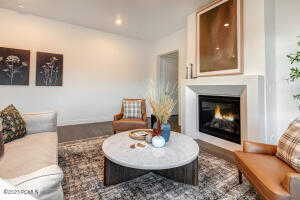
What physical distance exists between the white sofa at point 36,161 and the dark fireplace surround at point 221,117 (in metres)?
2.73

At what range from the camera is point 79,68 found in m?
4.39

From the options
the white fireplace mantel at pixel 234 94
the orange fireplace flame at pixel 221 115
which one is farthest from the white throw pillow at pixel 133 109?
the orange fireplace flame at pixel 221 115

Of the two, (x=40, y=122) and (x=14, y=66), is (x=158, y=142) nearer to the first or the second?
(x=40, y=122)

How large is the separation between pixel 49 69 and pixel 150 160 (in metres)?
3.93

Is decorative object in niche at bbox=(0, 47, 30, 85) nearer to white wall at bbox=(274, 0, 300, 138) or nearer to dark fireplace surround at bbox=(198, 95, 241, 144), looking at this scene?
dark fireplace surround at bbox=(198, 95, 241, 144)

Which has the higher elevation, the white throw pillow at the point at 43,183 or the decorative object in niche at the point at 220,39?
the decorative object in niche at the point at 220,39

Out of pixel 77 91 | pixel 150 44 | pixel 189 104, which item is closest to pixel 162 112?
pixel 189 104

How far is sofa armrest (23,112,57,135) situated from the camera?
2.01 metres

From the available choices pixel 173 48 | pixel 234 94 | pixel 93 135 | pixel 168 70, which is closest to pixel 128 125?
pixel 93 135

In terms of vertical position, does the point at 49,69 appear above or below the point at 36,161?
above

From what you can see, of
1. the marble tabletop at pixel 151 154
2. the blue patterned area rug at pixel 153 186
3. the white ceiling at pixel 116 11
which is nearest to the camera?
the marble tabletop at pixel 151 154

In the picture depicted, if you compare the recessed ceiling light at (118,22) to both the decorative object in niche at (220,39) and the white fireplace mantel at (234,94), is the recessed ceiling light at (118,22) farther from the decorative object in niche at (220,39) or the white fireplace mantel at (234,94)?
the white fireplace mantel at (234,94)

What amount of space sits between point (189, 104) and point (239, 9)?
1.90 meters

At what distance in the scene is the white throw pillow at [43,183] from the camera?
2.24ft
